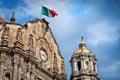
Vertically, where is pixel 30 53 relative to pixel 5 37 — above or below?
below

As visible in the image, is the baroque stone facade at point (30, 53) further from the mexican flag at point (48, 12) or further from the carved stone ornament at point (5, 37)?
the mexican flag at point (48, 12)

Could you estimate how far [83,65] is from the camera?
43594 millimetres

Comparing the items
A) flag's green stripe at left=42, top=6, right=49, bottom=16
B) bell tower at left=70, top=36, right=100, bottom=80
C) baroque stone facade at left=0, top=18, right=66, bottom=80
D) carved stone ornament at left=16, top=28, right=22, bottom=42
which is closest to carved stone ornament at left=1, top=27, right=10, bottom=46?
baroque stone facade at left=0, top=18, right=66, bottom=80

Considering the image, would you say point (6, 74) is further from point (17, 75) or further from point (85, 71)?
point (85, 71)

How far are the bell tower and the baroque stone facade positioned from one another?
580 cm

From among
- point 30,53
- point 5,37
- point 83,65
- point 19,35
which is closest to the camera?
point 5,37

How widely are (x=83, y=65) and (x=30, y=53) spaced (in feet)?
41.8

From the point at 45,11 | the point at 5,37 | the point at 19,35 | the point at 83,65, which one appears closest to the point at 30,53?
the point at 19,35

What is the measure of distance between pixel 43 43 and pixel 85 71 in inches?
372

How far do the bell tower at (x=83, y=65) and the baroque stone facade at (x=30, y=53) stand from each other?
5797mm

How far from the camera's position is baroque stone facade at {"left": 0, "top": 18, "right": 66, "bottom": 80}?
1198 inches

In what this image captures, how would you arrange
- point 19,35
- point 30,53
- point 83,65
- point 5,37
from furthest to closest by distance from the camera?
point 83,65 → point 30,53 → point 19,35 → point 5,37

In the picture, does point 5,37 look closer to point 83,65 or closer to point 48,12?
point 48,12

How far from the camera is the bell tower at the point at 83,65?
4222 cm
